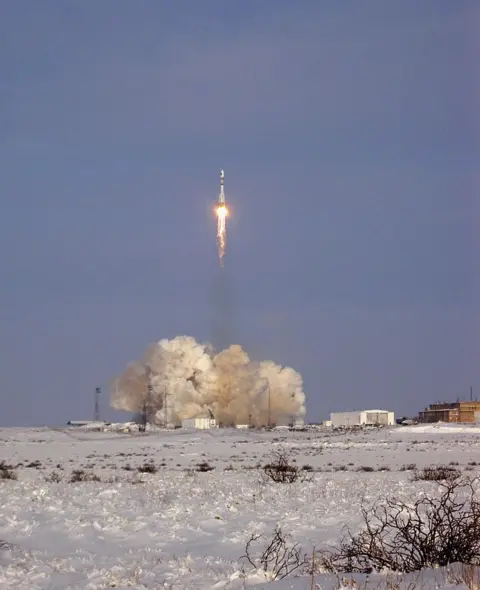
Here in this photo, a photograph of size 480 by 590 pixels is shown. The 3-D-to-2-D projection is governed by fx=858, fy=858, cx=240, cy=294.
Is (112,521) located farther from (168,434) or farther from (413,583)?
(168,434)

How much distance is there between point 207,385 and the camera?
332 ft

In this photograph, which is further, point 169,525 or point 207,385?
point 207,385

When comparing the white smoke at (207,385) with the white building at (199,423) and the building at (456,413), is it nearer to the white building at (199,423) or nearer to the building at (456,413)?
the white building at (199,423)

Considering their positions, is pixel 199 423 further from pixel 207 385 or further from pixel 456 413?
pixel 456 413

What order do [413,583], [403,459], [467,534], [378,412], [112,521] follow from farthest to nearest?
1. [378,412]
2. [403,459]
3. [112,521]
4. [467,534]
5. [413,583]

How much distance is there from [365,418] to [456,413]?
14.8 m

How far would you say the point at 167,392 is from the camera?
101625 mm

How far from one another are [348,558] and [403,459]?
97.4 feet

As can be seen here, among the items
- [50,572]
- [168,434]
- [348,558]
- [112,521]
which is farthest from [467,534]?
[168,434]

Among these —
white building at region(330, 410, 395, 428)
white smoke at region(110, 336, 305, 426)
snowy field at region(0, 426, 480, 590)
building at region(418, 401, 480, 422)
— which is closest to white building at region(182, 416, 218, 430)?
white smoke at region(110, 336, 305, 426)

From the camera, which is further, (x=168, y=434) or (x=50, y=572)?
(x=168, y=434)

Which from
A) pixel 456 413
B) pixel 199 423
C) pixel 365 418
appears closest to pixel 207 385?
pixel 199 423

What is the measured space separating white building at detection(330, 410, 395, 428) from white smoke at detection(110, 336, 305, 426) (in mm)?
16757

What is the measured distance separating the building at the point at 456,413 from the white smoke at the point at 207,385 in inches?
1199
